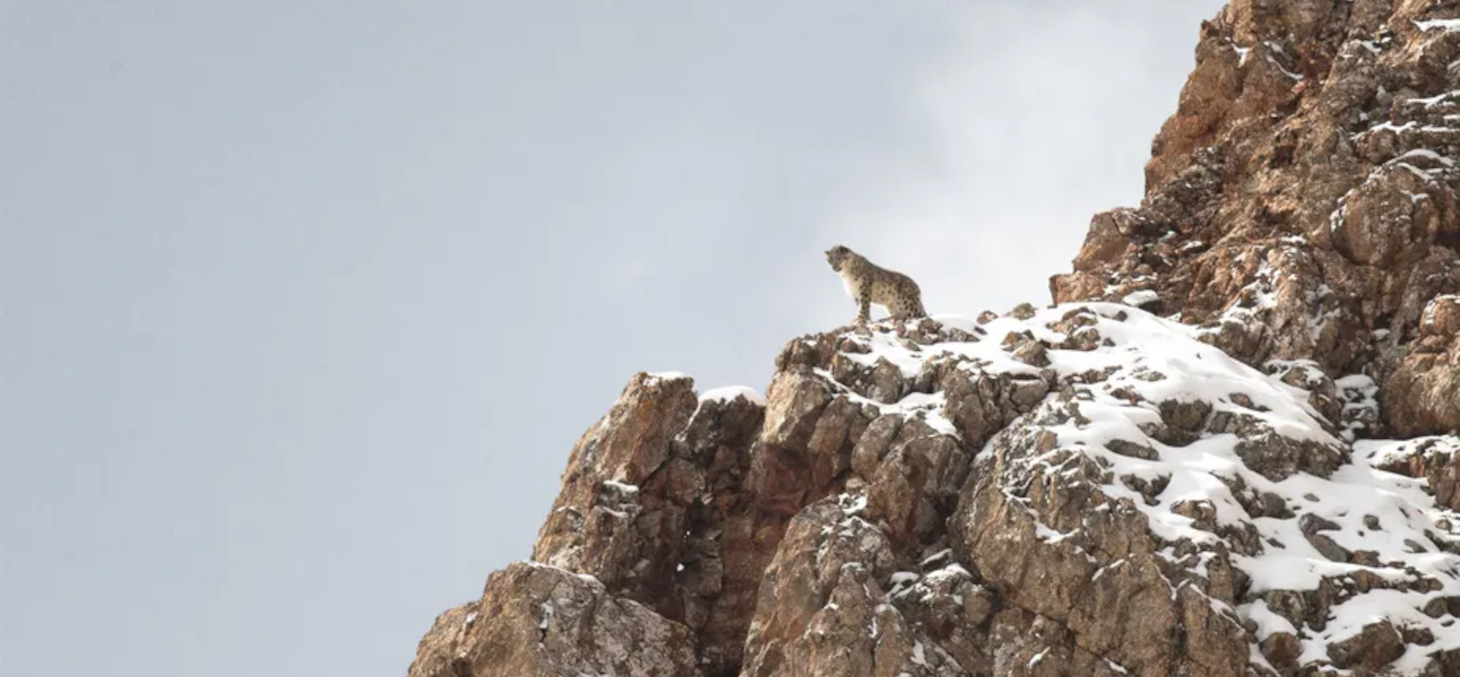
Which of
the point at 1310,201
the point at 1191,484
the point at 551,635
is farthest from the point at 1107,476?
the point at 1310,201

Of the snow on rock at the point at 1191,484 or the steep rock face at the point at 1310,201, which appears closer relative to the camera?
the snow on rock at the point at 1191,484

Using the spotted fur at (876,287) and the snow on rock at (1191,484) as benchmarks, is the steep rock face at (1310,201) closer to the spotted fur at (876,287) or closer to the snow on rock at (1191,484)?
the snow on rock at (1191,484)

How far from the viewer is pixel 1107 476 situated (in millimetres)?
25703

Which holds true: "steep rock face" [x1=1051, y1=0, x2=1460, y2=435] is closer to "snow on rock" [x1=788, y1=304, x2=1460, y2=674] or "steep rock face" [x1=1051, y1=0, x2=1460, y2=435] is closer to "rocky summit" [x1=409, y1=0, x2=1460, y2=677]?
"rocky summit" [x1=409, y1=0, x2=1460, y2=677]

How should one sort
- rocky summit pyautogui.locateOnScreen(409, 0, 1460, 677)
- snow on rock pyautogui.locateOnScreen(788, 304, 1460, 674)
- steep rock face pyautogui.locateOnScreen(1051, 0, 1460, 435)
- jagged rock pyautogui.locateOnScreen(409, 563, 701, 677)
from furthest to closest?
steep rock face pyautogui.locateOnScreen(1051, 0, 1460, 435) → jagged rock pyautogui.locateOnScreen(409, 563, 701, 677) → rocky summit pyautogui.locateOnScreen(409, 0, 1460, 677) → snow on rock pyautogui.locateOnScreen(788, 304, 1460, 674)

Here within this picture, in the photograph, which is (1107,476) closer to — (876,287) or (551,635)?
(551,635)

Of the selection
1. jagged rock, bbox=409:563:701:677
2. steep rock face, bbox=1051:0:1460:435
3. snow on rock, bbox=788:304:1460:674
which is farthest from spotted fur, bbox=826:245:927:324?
jagged rock, bbox=409:563:701:677

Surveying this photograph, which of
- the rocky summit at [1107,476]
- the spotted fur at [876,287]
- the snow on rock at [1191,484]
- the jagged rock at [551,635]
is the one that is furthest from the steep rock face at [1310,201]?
the jagged rock at [551,635]

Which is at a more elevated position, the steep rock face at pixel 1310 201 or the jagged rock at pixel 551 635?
the steep rock face at pixel 1310 201

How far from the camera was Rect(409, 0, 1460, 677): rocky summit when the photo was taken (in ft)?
79.2

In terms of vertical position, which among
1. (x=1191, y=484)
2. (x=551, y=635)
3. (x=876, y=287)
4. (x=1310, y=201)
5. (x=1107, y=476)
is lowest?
(x=1191, y=484)

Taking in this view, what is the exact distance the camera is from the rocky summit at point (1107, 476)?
2412 centimetres

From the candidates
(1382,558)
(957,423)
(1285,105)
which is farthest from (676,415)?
(1285,105)

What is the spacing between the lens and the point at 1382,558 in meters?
24.9
